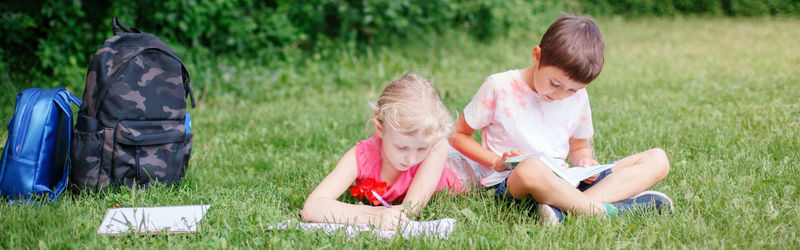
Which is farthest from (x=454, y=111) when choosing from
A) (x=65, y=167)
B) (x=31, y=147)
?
(x=31, y=147)

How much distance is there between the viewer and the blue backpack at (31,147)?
9.45 ft

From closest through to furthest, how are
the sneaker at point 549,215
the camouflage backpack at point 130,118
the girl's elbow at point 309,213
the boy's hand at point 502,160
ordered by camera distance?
the sneaker at point 549,215 → the girl's elbow at point 309,213 → the boy's hand at point 502,160 → the camouflage backpack at point 130,118

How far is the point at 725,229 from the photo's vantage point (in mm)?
2504

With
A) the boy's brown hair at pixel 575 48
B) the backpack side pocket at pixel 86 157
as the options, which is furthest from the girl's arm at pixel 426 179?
the backpack side pocket at pixel 86 157

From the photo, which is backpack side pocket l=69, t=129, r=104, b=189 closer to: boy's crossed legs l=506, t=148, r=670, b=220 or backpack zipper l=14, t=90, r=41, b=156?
backpack zipper l=14, t=90, r=41, b=156

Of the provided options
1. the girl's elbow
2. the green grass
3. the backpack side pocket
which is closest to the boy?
the green grass

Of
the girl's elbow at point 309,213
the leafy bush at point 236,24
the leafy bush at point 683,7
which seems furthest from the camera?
the leafy bush at point 683,7

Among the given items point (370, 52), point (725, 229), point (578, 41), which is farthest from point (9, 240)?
point (370, 52)

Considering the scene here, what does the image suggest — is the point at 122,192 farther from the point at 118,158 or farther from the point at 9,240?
the point at 9,240

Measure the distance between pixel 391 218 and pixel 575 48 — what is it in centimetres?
113

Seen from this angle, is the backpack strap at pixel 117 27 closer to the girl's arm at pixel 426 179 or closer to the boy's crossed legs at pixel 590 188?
Result: the girl's arm at pixel 426 179

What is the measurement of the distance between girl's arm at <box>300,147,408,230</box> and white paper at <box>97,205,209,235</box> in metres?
0.50

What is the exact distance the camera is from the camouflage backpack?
297cm

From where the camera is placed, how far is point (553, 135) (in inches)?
120
